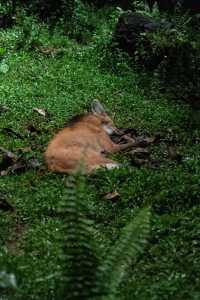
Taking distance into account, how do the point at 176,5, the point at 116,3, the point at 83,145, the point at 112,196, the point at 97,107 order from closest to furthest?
the point at 112,196, the point at 83,145, the point at 97,107, the point at 176,5, the point at 116,3

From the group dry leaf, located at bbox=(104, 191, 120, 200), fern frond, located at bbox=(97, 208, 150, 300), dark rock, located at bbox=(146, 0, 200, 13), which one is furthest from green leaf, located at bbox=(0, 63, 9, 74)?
fern frond, located at bbox=(97, 208, 150, 300)

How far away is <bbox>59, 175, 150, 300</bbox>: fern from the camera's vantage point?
3.81 m

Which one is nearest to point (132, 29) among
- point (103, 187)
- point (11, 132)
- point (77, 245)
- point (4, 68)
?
point (4, 68)

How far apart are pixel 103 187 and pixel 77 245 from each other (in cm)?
297

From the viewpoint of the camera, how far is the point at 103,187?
6.95 meters

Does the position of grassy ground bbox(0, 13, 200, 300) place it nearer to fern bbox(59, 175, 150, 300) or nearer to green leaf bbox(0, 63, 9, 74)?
green leaf bbox(0, 63, 9, 74)

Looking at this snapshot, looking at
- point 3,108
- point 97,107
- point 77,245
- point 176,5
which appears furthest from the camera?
point 176,5

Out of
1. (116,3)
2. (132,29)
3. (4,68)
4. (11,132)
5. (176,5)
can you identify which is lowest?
(4,68)

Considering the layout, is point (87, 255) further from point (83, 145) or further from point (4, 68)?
point (4, 68)

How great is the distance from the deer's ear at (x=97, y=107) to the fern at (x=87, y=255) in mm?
5557

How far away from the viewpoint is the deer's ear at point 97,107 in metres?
9.56

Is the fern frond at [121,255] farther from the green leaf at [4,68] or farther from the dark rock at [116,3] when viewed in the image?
the dark rock at [116,3]

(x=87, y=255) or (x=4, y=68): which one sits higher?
(x=87, y=255)

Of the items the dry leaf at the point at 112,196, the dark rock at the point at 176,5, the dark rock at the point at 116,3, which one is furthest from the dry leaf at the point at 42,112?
the dark rock at the point at 116,3
